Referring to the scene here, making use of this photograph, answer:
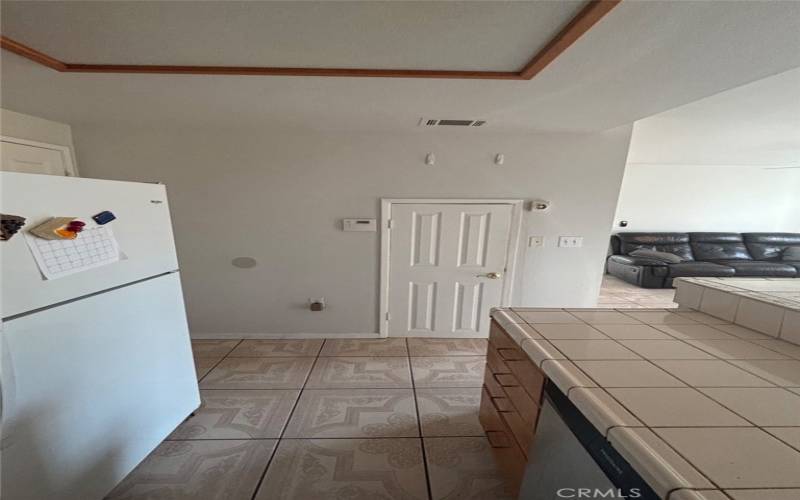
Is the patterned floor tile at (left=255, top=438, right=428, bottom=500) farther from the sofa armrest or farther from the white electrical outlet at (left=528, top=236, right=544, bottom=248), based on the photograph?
the sofa armrest

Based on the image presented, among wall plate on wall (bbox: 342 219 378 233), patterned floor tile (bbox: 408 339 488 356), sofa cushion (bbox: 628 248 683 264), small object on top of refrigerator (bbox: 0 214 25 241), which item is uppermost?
small object on top of refrigerator (bbox: 0 214 25 241)

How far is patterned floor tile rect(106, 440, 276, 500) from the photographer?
140 cm

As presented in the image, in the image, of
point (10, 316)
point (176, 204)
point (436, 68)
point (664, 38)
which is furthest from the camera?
point (176, 204)

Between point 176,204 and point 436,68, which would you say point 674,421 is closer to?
point 436,68

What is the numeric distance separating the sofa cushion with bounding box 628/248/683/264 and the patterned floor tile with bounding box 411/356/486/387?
447cm

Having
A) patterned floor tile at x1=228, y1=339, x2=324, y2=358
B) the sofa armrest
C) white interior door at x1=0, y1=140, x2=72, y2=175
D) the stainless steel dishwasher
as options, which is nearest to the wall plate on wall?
patterned floor tile at x1=228, y1=339, x2=324, y2=358

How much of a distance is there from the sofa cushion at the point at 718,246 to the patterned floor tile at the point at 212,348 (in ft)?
25.9

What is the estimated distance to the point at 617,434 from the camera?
2.27 feet

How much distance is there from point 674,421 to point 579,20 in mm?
1286

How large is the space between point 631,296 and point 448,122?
4424 mm

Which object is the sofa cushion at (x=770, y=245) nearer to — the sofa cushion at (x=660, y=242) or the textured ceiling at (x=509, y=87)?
the sofa cushion at (x=660, y=242)

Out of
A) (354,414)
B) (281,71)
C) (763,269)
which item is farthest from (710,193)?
(281,71)

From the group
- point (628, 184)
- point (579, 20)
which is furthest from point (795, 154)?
point (579, 20)

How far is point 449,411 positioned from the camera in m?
1.96
